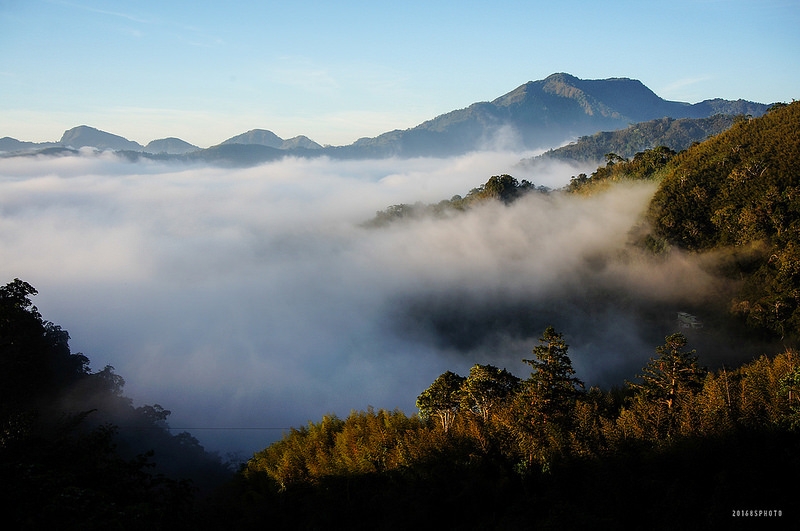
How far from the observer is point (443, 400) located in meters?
34.9

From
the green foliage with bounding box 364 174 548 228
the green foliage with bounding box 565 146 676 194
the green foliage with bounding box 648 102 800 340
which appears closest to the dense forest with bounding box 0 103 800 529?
the green foliage with bounding box 648 102 800 340

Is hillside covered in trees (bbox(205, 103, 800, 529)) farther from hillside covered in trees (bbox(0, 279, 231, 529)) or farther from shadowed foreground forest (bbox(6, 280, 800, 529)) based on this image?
hillside covered in trees (bbox(0, 279, 231, 529))

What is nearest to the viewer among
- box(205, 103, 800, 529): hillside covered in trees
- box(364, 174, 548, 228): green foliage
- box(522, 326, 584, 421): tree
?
box(205, 103, 800, 529): hillside covered in trees

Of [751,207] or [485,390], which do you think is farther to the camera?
[751,207]

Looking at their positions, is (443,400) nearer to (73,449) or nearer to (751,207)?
(73,449)

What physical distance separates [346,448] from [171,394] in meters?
66.3

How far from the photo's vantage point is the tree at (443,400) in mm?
34812

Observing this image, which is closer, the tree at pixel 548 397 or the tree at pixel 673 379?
the tree at pixel 548 397

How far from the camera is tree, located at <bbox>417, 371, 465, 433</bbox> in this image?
3481cm

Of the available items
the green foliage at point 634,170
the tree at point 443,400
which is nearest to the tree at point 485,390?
the tree at point 443,400

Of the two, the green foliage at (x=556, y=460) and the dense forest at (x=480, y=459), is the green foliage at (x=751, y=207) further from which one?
the dense forest at (x=480, y=459)

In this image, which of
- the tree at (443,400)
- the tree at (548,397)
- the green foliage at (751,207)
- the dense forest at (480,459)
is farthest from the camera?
the green foliage at (751,207)

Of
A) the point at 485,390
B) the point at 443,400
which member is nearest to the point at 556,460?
the point at 485,390

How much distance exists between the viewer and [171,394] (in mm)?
88312
